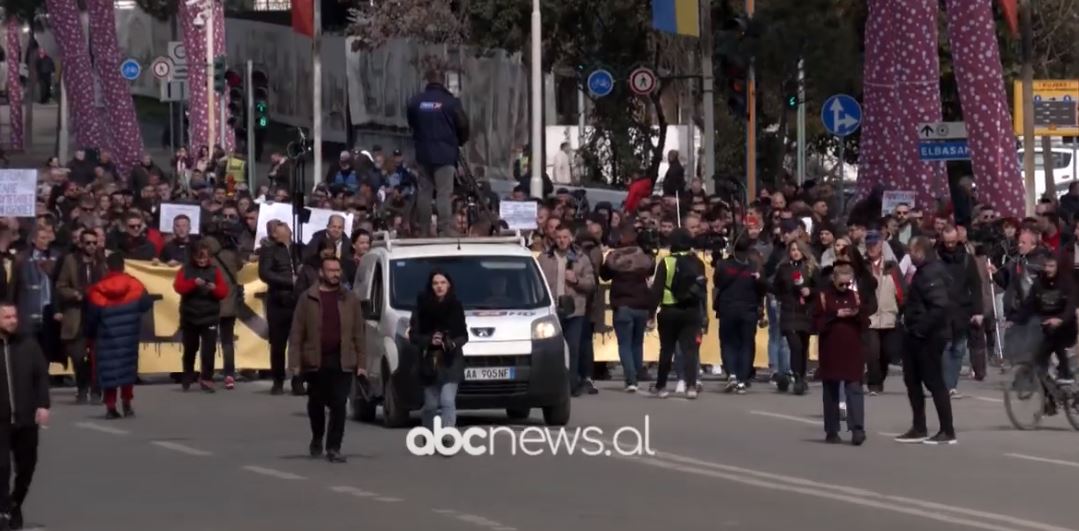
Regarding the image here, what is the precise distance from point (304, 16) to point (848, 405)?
3158 cm

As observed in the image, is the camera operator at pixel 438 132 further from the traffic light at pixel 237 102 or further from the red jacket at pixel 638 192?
the traffic light at pixel 237 102

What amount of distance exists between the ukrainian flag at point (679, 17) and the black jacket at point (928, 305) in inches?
805

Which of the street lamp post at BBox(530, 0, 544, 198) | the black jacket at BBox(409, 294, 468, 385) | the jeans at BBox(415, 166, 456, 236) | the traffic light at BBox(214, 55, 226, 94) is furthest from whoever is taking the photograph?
the traffic light at BBox(214, 55, 226, 94)

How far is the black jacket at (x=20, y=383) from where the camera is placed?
581 inches

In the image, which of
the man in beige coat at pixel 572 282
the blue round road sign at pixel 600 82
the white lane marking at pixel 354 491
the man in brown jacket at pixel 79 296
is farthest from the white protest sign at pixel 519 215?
the blue round road sign at pixel 600 82

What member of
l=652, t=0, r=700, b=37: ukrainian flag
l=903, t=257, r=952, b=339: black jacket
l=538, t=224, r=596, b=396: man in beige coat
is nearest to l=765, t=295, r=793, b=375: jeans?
l=538, t=224, r=596, b=396: man in beige coat

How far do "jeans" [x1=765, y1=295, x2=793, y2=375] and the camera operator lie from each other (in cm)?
378

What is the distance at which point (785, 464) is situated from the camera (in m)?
19.0

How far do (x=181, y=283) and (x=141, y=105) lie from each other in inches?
2781

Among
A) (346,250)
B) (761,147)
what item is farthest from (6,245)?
(761,147)

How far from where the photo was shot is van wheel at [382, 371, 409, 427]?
2209 centimetres

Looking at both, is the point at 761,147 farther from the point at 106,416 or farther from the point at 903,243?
the point at 106,416

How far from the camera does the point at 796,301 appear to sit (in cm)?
2594

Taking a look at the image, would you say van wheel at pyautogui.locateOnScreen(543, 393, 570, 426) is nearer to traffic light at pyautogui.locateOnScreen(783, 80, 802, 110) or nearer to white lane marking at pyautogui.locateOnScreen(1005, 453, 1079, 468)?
white lane marking at pyautogui.locateOnScreen(1005, 453, 1079, 468)
